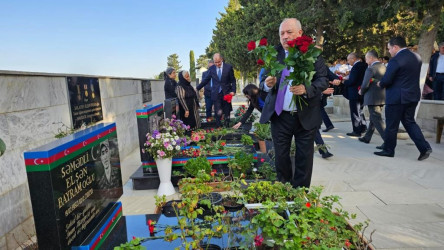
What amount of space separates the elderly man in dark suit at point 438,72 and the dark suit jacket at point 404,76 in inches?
147

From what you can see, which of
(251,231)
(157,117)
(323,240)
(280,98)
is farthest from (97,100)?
(323,240)

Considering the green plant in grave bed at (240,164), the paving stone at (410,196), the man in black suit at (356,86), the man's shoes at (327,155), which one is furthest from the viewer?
the man in black suit at (356,86)

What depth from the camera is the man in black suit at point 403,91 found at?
17.1ft

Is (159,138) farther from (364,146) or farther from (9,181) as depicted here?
(364,146)

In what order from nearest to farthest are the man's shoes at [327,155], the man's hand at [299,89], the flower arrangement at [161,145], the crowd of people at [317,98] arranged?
the man's hand at [299,89] → the crowd of people at [317,98] → the flower arrangement at [161,145] → the man's shoes at [327,155]

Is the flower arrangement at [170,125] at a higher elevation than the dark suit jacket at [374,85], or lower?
lower

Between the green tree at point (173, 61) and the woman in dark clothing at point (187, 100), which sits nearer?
the woman in dark clothing at point (187, 100)

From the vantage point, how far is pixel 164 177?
416 cm

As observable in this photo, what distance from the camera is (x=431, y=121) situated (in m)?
7.66

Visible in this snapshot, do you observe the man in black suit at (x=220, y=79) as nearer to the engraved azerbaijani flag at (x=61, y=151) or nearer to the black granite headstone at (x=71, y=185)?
the black granite headstone at (x=71, y=185)

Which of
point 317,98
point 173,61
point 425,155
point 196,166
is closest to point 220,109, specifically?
point 196,166

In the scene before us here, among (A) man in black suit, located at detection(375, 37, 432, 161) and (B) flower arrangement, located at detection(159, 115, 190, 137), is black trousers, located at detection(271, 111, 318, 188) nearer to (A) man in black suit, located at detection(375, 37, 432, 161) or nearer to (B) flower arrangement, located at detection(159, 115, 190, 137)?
(B) flower arrangement, located at detection(159, 115, 190, 137)

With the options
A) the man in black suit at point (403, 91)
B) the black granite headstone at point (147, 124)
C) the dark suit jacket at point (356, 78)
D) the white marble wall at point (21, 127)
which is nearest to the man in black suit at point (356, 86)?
the dark suit jacket at point (356, 78)

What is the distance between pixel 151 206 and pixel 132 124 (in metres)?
3.84
